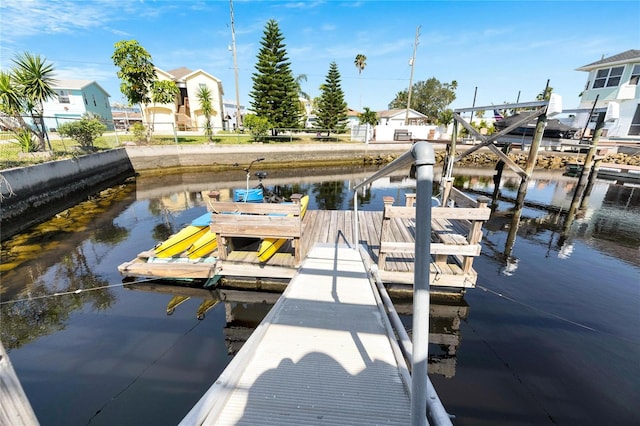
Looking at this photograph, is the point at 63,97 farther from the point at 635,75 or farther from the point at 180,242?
the point at 635,75

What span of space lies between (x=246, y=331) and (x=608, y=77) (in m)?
40.2

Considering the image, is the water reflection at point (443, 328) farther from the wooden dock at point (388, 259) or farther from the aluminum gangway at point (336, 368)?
the aluminum gangway at point (336, 368)

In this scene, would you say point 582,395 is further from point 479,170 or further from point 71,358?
point 479,170

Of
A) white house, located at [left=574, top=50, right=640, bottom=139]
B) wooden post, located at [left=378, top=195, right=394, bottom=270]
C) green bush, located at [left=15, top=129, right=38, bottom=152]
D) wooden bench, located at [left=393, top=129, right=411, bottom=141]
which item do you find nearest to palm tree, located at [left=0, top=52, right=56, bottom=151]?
green bush, located at [left=15, top=129, right=38, bottom=152]

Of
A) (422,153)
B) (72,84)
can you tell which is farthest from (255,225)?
(72,84)

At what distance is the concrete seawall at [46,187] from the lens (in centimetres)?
852

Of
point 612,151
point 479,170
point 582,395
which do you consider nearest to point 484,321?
point 582,395

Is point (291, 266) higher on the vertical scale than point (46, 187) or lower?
lower

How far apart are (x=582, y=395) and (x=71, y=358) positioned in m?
7.72

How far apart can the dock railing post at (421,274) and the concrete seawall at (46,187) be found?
11529mm

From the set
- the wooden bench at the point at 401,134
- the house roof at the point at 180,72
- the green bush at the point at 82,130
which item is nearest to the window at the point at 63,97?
the house roof at the point at 180,72

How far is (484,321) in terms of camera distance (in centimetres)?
503

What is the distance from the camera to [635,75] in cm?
2389

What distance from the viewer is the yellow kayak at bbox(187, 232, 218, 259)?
595 cm
